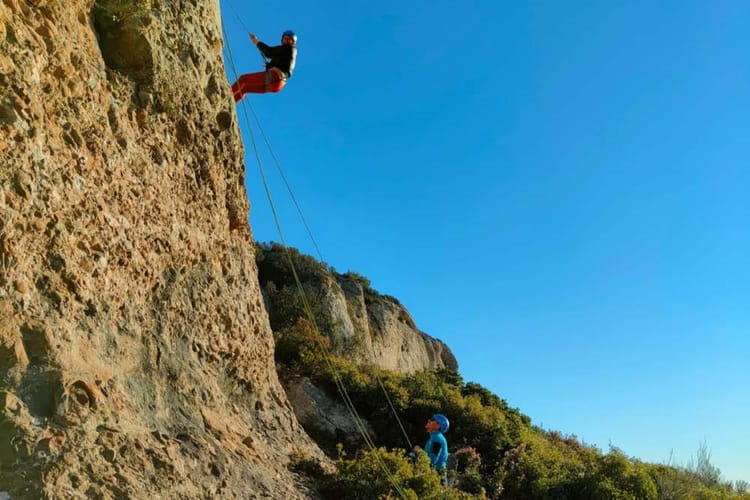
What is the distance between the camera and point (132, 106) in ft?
27.2

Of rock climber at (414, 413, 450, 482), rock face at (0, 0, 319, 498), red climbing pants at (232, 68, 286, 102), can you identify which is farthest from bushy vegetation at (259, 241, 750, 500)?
red climbing pants at (232, 68, 286, 102)

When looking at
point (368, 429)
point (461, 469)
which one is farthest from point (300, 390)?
point (461, 469)

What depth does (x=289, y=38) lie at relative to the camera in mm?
12156

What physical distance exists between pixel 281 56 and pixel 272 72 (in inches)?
15.3

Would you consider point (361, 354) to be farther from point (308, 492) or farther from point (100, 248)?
point (100, 248)

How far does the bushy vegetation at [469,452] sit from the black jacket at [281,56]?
5.79m

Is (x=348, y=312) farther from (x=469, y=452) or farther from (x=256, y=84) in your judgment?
(x=256, y=84)

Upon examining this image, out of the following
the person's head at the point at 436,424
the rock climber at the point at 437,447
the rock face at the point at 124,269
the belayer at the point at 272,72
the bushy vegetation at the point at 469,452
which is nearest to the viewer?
the rock face at the point at 124,269

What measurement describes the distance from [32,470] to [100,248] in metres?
2.73

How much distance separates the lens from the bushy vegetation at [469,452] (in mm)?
14344

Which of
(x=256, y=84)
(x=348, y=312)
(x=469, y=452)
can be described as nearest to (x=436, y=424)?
(x=469, y=452)

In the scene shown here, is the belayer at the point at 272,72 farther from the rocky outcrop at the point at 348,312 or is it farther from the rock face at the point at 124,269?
the rocky outcrop at the point at 348,312

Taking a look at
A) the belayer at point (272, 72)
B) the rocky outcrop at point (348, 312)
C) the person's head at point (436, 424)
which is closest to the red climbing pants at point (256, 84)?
the belayer at point (272, 72)

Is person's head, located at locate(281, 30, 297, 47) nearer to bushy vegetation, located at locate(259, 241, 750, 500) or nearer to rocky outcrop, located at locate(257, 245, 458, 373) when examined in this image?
bushy vegetation, located at locate(259, 241, 750, 500)
